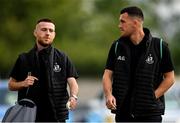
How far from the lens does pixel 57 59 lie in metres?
7.86

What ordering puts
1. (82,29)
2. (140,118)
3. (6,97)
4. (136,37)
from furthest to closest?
(82,29) → (6,97) → (136,37) → (140,118)

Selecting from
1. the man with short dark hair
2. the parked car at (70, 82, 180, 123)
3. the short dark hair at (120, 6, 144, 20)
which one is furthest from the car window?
the short dark hair at (120, 6, 144, 20)

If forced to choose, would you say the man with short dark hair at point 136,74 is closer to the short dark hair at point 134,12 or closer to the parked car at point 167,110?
the short dark hair at point 134,12

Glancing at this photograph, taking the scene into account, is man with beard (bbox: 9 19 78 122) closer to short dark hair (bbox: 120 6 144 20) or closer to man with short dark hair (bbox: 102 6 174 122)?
man with short dark hair (bbox: 102 6 174 122)

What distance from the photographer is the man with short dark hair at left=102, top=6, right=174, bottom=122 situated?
754 centimetres

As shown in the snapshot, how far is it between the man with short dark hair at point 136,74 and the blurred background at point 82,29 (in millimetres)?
7691

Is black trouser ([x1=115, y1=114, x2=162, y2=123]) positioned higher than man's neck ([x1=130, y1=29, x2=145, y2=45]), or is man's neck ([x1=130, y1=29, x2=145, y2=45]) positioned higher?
man's neck ([x1=130, y1=29, x2=145, y2=45])

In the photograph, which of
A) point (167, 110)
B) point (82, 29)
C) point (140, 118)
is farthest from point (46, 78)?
point (82, 29)

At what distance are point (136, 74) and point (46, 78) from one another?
3.26 ft

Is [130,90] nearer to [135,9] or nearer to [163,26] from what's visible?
[135,9]

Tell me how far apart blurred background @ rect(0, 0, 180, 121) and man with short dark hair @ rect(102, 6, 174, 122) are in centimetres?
769

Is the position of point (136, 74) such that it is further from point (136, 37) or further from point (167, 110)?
point (167, 110)

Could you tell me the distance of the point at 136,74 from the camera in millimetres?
7520

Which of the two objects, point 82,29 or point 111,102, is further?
point 82,29
